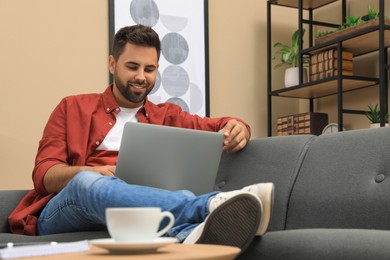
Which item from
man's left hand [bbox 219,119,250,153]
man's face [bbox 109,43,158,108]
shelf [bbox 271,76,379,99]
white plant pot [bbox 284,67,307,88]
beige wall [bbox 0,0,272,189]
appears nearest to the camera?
man's left hand [bbox 219,119,250,153]

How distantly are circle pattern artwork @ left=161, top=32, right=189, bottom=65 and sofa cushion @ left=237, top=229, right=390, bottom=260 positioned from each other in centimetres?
239

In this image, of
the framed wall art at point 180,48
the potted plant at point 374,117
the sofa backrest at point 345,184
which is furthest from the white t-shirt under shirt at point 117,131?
the potted plant at point 374,117

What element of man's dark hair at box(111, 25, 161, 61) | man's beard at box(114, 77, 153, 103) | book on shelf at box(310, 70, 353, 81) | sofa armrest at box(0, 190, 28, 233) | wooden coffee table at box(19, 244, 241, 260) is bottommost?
sofa armrest at box(0, 190, 28, 233)

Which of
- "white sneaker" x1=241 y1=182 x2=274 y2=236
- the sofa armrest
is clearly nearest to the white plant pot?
the sofa armrest

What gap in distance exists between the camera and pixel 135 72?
2.18 m

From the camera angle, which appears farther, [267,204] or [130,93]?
[130,93]

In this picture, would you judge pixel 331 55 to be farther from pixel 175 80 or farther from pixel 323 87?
pixel 175 80

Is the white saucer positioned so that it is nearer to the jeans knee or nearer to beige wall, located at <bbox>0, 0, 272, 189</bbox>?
the jeans knee

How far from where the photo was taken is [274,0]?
3824mm

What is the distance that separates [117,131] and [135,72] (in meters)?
0.24

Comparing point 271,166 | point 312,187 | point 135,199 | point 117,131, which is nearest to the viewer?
point 135,199

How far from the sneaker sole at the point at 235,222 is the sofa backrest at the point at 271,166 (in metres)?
0.56

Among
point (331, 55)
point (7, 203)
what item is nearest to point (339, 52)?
point (331, 55)

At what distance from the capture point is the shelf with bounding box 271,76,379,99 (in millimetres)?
3432
